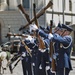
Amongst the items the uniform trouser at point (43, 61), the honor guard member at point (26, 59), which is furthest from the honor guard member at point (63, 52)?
the honor guard member at point (26, 59)

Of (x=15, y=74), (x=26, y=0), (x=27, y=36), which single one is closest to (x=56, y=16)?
(x=26, y=0)

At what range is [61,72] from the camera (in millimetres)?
8227

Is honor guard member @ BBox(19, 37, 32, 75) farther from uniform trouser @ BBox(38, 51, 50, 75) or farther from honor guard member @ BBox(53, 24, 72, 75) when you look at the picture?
honor guard member @ BBox(53, 24, 72, 75)

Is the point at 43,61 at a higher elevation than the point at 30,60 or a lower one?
higher

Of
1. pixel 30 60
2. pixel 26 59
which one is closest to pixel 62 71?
pixel 30 60

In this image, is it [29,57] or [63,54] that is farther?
[29,57]

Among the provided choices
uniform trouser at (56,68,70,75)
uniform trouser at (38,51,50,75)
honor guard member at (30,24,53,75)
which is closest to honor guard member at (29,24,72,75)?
uniform trouser at (56,68,70,75)

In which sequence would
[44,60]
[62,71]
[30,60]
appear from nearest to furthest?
[62,71]
[44,60]
[30,60]

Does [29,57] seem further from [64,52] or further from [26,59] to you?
[64,52]

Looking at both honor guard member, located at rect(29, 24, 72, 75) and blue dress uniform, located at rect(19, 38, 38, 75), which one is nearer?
honor guard member, located at rect(29, 24, 72, 75)

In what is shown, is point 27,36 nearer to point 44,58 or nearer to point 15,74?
point 44,58

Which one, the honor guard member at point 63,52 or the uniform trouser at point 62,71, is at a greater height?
the honor guard member at point 63,52

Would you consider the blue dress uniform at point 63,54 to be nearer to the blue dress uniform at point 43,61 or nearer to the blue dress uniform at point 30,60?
the blue dress uniform at point 43,61

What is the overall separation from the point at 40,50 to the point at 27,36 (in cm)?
113
